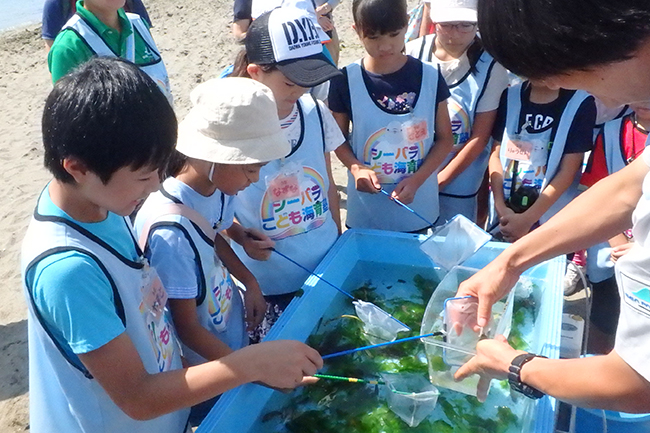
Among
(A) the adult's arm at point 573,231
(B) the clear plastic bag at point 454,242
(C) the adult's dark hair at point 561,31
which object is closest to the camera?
(C) the adult's dark hair at point 561,31

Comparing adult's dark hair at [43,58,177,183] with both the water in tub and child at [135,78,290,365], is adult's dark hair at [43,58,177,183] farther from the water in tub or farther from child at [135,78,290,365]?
the water in tub

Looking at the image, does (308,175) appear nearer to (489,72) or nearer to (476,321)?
(476,321)

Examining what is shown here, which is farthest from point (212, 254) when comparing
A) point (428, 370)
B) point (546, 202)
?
point (546, 202)

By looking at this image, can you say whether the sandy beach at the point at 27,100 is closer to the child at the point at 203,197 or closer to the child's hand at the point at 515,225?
the child at the point at 203,197

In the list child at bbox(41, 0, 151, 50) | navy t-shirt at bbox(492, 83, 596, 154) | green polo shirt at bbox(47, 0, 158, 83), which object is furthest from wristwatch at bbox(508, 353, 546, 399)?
child at bbox(41, 0, 151, 50)

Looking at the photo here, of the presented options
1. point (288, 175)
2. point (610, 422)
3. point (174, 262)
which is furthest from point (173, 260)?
point (610, 422)

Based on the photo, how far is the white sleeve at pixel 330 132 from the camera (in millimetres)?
2408

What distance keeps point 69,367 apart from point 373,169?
1.73m

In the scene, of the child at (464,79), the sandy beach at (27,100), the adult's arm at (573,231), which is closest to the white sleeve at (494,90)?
the child at (464,79)

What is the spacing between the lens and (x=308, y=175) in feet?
7.51

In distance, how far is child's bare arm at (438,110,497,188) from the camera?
2.85 m

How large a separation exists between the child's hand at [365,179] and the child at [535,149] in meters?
0.70

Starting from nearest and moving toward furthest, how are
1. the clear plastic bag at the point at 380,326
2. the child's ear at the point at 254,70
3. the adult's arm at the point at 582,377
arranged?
the adult's arm at the point at 582,377 < the clear plastic bag at the point at 380,326 < the child's ear at the point at 254,70

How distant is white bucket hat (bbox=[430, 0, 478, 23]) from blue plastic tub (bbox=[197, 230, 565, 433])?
1.14 metres
